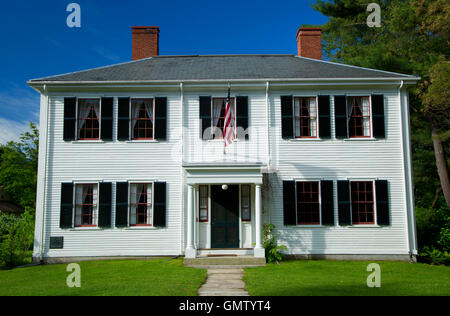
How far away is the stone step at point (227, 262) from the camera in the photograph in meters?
11.4

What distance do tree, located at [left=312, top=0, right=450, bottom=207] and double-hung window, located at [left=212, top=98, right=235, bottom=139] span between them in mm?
8199

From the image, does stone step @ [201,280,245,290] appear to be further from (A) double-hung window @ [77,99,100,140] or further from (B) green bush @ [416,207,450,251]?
(B) green bush @ [416,207,450,251]

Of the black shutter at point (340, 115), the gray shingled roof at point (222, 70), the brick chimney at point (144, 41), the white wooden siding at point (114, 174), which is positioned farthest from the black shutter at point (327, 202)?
the brick chimney at point (144, 41)

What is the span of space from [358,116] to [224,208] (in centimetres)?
591

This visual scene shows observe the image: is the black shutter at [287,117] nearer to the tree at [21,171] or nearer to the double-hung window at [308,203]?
the double-hung window at [308,203]

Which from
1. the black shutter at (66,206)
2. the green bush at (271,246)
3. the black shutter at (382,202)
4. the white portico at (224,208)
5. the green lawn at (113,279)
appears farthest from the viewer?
the black shutter at (66,206)

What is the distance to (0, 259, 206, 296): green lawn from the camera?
7.94 meters

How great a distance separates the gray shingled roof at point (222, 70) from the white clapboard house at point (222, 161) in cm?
22

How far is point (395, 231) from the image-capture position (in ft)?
40.8

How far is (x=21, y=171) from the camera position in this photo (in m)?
34.0

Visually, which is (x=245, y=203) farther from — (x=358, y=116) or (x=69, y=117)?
(x=69, y=117)
